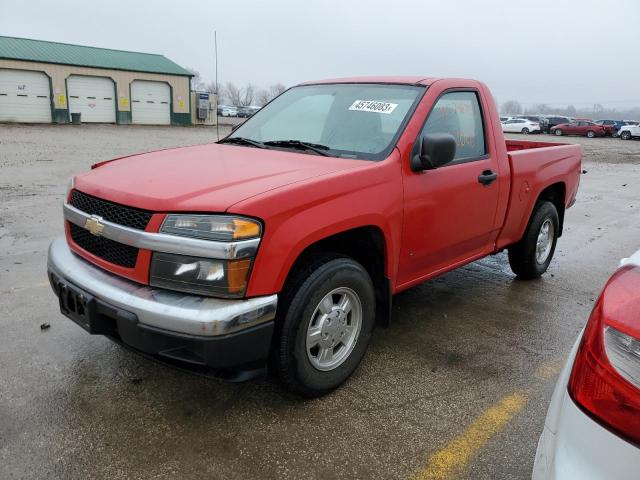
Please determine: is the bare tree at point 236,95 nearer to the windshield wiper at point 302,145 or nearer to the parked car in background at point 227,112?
→ the parked car in background at point 227,112

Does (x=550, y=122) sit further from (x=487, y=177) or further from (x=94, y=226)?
(x=94, y=226)

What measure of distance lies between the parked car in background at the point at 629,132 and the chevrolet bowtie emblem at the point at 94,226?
4398 centimetres

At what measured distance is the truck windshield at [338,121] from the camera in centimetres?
336

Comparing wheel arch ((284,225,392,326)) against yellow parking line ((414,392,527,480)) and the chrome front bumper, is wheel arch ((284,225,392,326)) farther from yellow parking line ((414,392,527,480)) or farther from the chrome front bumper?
yellow parking line ((414,392,527,480))

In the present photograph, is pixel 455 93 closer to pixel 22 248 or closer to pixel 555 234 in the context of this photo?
pixel 555 234

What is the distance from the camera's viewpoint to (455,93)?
12.7ft

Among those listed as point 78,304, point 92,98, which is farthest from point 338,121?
point 92,98

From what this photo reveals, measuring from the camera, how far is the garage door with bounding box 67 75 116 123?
3331 cm

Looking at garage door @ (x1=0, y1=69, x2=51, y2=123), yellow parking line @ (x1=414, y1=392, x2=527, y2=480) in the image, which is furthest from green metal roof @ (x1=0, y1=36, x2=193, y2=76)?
yellow parking line @ (x1=414, y1=392, x2=527, y2=480)

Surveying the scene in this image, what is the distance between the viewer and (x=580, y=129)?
4050 cm

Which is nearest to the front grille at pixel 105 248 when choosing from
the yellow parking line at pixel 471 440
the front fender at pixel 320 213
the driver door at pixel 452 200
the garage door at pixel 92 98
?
the front fender at pixel 320 213

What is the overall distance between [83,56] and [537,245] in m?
36.4

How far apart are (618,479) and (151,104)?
128 ft

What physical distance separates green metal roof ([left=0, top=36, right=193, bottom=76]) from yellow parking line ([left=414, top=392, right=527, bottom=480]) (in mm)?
35428
